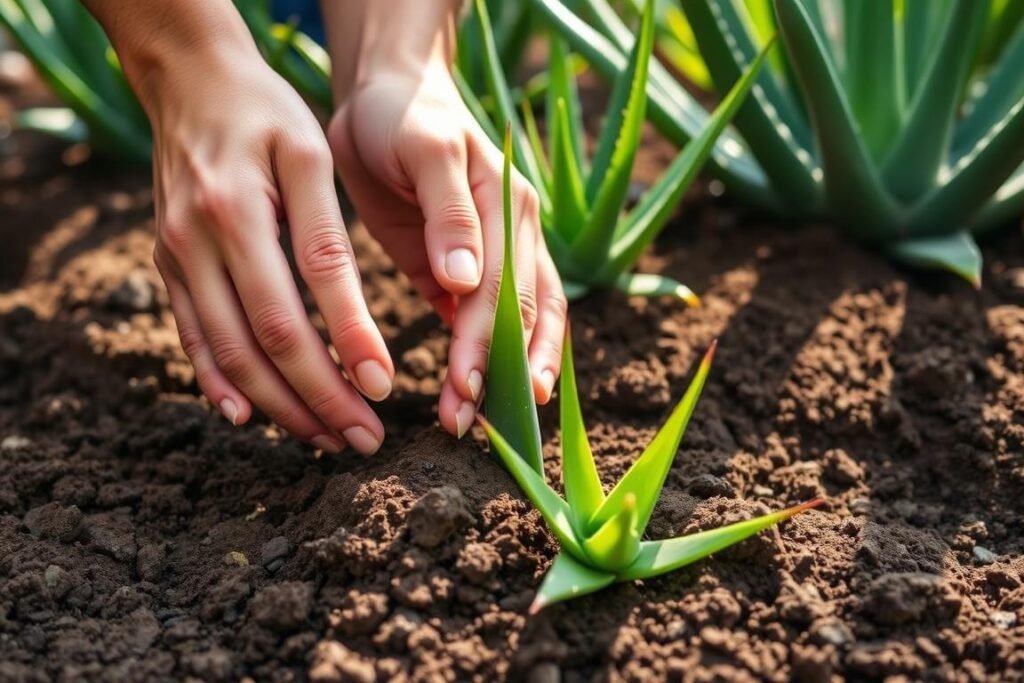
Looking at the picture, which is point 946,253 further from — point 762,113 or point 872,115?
point 762,113

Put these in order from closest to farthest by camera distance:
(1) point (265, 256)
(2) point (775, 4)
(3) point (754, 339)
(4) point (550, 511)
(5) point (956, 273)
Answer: (4) point (550, 511) < (1) point (265, 256) < (2) point (775, 4) < (3) point (754, 339) < (5) point (956, 273)

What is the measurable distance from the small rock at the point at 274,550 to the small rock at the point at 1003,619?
84 cm

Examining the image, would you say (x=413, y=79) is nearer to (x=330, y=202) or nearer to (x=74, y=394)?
(x=330, y=202)

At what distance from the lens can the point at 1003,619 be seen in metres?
1.26

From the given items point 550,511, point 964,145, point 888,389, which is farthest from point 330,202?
point 964,145

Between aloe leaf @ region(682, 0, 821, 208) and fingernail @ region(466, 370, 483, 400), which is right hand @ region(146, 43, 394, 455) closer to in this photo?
fingernail @ region(466, 370, 483, 400)

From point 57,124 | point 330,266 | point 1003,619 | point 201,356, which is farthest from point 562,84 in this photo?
point 57,124

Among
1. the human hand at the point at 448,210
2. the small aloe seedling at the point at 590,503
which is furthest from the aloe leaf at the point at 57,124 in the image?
the small aloe seedling at the point at 590,503

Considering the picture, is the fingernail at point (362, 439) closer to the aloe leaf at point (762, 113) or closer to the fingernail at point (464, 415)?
the fingernail at point (464, 415)

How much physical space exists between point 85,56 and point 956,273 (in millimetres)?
1841

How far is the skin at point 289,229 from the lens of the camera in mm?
1295

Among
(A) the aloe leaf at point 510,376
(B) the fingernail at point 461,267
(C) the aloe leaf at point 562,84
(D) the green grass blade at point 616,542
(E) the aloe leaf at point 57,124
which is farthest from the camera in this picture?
(E) the aloe leaf at point 57,124

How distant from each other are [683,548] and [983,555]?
18.3 inches

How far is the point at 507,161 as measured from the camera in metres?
1.19
